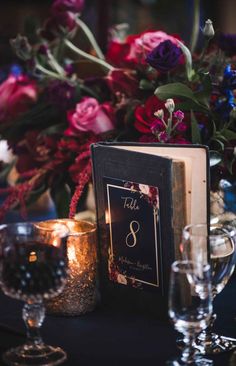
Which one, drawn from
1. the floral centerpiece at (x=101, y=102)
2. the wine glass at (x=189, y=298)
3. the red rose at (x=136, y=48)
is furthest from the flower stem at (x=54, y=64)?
the wine glass at (x=189, y=298)

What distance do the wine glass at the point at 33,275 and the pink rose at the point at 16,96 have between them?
760 millimetres

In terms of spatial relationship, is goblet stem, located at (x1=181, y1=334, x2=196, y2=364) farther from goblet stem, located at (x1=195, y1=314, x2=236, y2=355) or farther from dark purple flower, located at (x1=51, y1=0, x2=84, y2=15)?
dark purple flower, located at (x1=51, y1=0, x2=84, y2=15)

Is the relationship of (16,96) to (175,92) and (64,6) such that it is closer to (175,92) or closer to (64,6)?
(64,6)

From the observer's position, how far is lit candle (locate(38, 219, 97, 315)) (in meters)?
1.15

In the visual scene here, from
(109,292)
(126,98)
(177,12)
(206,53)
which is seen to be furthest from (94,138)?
(177,12)

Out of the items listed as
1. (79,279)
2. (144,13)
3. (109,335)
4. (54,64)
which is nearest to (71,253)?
(79,279)

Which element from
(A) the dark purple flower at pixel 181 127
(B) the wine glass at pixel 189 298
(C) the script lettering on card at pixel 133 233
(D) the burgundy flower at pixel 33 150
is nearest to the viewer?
(B) the wine glass at pixel 189 298

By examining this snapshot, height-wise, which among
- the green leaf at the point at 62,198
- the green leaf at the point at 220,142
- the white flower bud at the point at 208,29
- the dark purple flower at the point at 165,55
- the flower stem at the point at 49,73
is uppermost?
the white flower bud at the point at 208,29

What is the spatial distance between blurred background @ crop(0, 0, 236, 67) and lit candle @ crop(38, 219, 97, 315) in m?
3.33

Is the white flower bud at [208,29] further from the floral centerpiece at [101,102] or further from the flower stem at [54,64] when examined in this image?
the flower stem at [54,64]

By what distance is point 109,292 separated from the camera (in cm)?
121

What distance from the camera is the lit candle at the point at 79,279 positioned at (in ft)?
3.78

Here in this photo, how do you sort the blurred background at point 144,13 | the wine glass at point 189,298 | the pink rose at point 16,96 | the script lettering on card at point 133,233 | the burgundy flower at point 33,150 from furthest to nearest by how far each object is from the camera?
the blurred background at point 144,13 → the pink rose at point 16,96 → the burgundy flower at point 33,150 → the script lettering on card at point 133,233 → the wine glass at point 189,298

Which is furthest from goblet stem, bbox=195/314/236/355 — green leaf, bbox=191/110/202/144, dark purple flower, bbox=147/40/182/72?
dark purple flower, bbox=147/40/182/72
